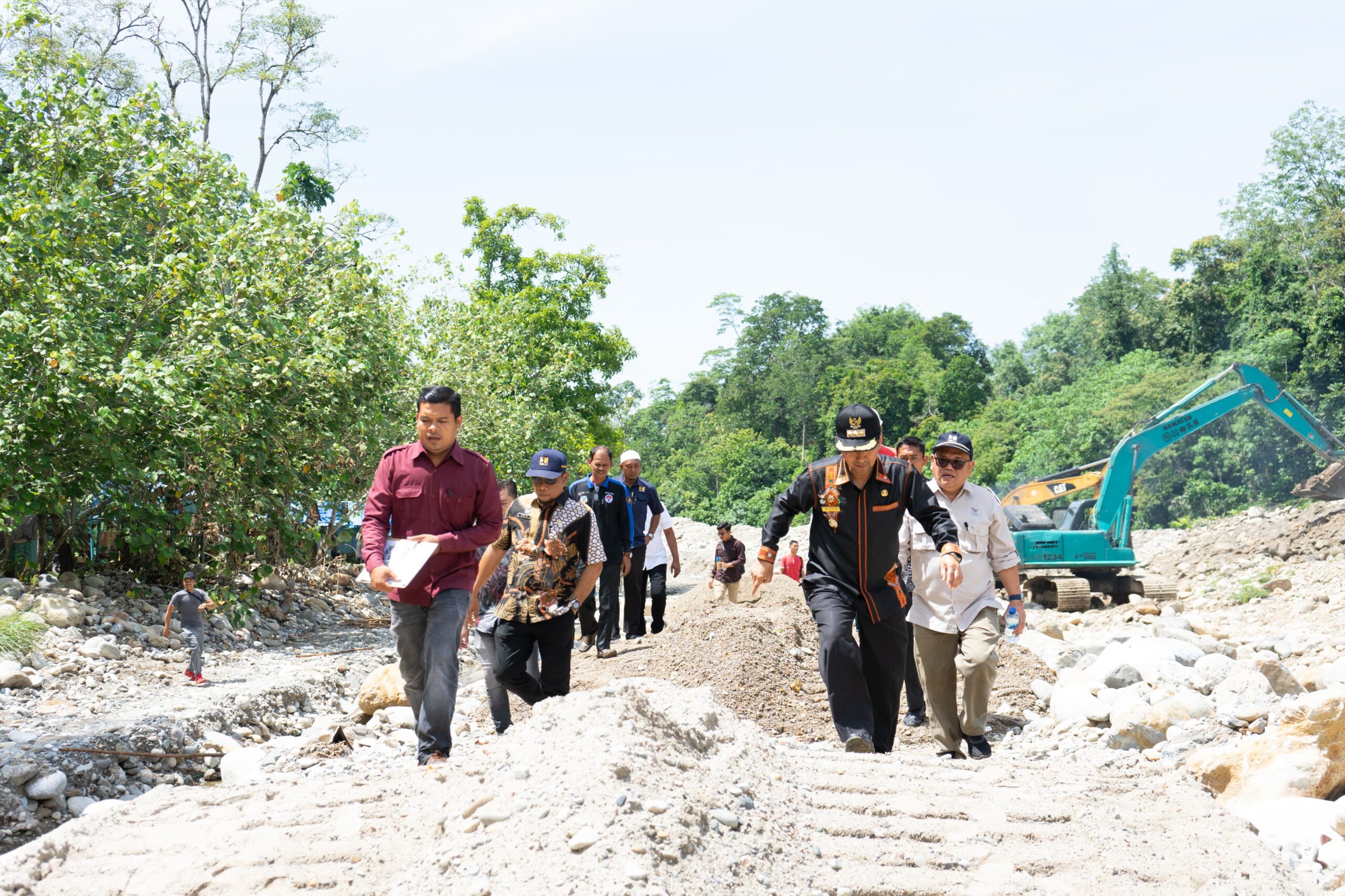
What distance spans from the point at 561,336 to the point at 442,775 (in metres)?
23.9

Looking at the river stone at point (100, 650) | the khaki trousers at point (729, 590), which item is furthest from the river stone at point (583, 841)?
the khaki trousers at point (729, 590)

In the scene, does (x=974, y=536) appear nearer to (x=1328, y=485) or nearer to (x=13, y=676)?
(x=13, y=676)

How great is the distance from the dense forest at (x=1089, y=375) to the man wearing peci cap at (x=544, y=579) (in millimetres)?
25227

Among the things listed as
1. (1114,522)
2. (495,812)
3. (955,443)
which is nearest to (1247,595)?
(1114,522)

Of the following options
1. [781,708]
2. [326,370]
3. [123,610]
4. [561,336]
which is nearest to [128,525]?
[123,610]

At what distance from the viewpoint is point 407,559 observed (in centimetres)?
483

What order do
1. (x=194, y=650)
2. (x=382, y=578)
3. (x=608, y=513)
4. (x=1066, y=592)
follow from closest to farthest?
(x=382, y=578) < (x=608, y=513) < (x=194, y=650) < (x=1066, y=592)

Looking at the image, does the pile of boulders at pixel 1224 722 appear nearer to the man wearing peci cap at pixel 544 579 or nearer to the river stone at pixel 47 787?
the man wearing peci cap at pixel 544 579

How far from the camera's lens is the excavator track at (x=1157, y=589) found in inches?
719

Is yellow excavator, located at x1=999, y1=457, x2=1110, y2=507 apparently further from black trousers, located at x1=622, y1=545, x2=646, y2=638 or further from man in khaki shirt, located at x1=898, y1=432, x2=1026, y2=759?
man in khaki shirt, located at x1=898, y1=432, x2=1026, y2=759

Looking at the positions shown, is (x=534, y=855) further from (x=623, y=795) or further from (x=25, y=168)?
(x=25, y=168)

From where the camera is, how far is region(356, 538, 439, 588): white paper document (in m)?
4.77

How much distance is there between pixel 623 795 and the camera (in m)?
3.46

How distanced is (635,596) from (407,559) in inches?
229
